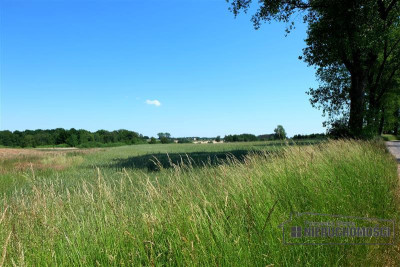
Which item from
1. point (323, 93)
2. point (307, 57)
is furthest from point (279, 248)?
point (323, 93)

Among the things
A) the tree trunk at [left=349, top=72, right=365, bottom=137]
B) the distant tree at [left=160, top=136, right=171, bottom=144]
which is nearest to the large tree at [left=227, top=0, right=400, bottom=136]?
the tree trunk at [left=349, top=72, right=365, bottom=137]

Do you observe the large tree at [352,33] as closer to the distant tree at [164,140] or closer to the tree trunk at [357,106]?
the tree trunk at [357,106]

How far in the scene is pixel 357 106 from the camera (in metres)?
15.0

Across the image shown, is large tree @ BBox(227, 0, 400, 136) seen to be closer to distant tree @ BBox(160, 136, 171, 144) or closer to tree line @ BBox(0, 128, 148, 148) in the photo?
tree line @ BBox(0, 128, 148, 148)

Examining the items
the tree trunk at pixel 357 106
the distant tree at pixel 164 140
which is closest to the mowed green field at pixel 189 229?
the tree trunk at pixel 357 106

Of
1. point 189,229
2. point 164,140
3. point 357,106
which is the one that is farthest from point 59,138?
point 189,229

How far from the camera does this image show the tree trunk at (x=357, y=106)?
583 inches

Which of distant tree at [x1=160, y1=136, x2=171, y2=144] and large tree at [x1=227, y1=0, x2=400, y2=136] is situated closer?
large tree at [x1=227, y1=0, x2=400, y2=136]

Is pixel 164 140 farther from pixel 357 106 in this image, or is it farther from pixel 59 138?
pixel 357 106

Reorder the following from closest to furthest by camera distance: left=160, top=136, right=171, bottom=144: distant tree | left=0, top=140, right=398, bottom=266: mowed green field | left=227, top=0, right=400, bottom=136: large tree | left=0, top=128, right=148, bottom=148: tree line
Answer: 1. left=0, top=140, right=398, bottom=266: mowed green field
2. left=227, top=0, right=400, bottom=136: large tree
3. left=0, top=128, right=148, bottom=148: tree line
4. left=160, top=136, right=171, bottom=144: distant tree

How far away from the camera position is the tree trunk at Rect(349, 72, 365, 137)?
14797 millimetres

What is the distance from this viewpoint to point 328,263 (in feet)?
8.80

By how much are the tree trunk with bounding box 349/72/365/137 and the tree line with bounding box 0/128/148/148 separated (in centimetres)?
6452

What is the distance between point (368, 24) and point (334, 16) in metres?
1.89
